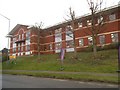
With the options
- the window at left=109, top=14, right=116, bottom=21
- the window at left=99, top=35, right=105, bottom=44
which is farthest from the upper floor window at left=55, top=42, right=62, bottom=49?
the window at left=109, top=14, right=116, bottom=21

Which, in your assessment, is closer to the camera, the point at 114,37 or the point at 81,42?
the point at 114,37

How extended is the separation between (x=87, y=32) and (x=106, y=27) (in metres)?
5.62

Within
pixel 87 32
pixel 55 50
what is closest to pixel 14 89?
pixel 87 32

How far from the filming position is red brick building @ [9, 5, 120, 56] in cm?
4712

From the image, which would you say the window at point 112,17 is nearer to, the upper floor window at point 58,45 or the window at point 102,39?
the window at point 102,39

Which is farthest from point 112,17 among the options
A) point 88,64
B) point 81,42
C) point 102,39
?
point 88,64

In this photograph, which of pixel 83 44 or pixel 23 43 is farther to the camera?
pixel 23 43

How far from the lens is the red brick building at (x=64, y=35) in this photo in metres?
47.1

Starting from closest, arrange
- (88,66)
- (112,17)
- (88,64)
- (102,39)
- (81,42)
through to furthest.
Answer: (88,66) < (88,64) < (112,17) < (102,39) < (81,42)

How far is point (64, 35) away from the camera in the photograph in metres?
61.1

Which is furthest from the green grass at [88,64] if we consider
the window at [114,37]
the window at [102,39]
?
the window at [102,39]

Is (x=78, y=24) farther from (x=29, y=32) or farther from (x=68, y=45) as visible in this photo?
(x=29, y=32)

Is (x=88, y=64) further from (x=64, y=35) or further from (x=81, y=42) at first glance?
(x=64, y=35)

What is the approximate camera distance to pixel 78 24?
5494 centimetres
